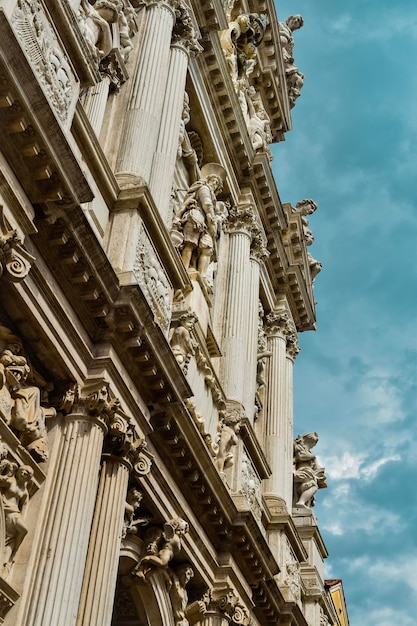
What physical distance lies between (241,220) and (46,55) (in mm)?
11125

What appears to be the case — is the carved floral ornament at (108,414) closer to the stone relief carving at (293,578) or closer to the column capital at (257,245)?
the stone relief carving at (293,578)

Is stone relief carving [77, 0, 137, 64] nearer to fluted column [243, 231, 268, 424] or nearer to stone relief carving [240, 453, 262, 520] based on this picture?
fluted column [243, 231, 268, 424]

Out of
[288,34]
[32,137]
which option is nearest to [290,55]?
[288,34]


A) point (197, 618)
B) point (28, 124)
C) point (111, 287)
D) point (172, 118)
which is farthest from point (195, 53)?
point (197, 618)

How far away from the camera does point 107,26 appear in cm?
1378

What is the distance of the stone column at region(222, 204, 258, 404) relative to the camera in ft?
59.9

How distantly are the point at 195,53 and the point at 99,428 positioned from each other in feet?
29.1

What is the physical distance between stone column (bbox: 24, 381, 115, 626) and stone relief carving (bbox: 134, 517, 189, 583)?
2937 mm

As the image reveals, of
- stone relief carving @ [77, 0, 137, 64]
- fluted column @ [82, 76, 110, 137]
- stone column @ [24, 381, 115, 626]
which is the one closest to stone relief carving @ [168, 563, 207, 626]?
stone column @ [24, 381, 115, 626]

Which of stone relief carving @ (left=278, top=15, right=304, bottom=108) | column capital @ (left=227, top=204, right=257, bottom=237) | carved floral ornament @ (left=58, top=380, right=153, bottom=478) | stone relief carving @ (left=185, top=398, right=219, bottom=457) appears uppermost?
stone relief carving @ (left=278, top=15, right=304, bottom=108)

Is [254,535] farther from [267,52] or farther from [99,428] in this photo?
[267,52]

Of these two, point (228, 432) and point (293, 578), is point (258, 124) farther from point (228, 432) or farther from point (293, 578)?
point (293, 578)

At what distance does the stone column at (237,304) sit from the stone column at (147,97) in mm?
5242

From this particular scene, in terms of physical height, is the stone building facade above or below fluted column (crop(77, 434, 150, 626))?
above
